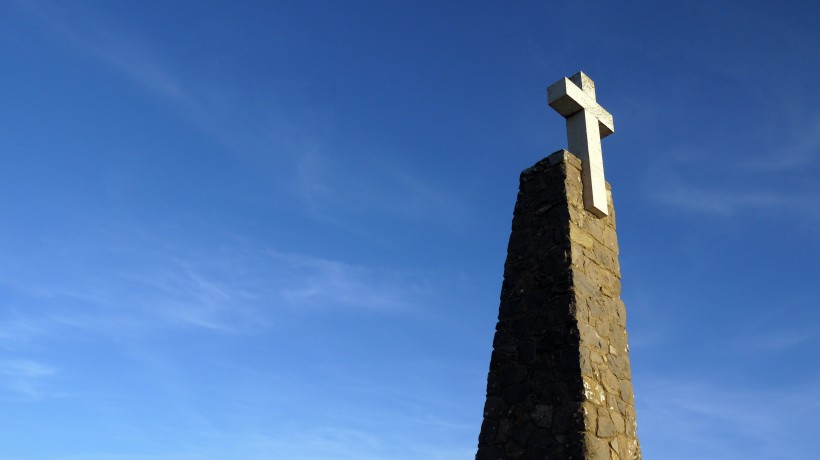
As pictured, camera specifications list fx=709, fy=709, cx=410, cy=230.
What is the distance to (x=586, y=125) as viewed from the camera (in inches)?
313

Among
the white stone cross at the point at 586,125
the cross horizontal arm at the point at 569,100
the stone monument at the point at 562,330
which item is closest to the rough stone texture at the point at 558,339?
the stone monument at the point at 562,330

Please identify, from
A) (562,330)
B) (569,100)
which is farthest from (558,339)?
(569,100)

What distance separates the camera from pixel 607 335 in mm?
6840

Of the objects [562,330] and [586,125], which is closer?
[562,330]

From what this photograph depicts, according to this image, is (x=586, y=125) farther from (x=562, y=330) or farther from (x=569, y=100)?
(x=562, y=330)

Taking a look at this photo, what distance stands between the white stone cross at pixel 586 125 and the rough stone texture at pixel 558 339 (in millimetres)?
166

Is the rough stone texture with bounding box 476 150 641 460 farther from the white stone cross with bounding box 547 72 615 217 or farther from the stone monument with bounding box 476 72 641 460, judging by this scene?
the white stone cross with bounding box 547 72 615 217

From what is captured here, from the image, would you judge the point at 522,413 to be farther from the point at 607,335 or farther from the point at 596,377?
the point at 607,335

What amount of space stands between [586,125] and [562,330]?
264 centimetres

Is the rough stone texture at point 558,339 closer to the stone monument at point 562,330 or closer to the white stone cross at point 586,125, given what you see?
the stone monument at point 562,330

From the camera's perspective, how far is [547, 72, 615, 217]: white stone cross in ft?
24.7

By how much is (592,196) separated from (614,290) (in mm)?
999

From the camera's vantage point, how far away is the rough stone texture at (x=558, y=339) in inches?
241

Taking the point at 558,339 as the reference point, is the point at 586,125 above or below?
above
